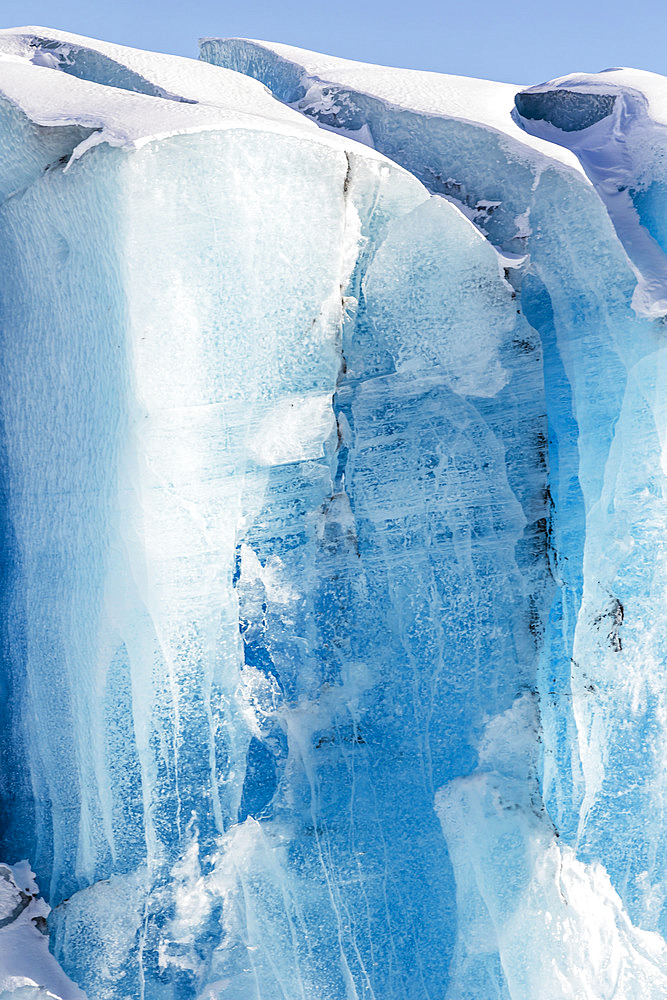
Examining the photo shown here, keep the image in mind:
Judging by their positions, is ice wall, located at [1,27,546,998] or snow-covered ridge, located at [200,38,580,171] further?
A: snow-covered ridge, located at [200,38,580,171]

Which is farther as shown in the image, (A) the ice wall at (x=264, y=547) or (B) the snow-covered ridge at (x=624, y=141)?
(B) the snow-covered ridge at (x=624, y=141)

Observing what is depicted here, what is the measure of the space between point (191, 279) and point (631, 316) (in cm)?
75

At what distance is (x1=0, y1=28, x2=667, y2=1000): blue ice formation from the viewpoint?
1257mm

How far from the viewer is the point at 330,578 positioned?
4.30ft

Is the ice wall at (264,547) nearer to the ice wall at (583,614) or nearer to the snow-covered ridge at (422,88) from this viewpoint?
the ice wall at (583,614)

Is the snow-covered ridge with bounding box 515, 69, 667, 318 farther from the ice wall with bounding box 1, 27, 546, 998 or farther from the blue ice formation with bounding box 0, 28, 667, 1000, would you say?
the ice wall with bounding box 1, 27, 546, 998

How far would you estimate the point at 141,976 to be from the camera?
4.06 feet

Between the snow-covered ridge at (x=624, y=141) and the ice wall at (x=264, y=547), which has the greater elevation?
the snow-covered ridge at (x=624, y=141)

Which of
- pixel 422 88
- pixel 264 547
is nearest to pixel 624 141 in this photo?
pixel 422 88

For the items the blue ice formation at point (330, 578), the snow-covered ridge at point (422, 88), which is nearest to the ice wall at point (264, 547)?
the blue ice formation at point (330, 578)

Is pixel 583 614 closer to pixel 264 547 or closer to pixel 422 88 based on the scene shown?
pixel 264 547

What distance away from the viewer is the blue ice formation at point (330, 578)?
49.5 inches

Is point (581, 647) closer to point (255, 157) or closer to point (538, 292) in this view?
point (538, 292)

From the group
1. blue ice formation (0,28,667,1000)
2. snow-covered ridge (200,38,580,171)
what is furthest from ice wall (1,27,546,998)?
snow-covered ridge (200,38,580,171)
